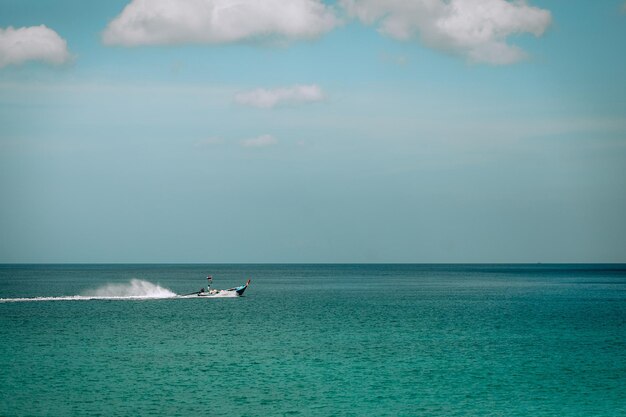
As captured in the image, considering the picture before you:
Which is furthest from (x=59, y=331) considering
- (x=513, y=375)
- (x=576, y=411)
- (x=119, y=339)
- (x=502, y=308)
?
(x=502, y=308)

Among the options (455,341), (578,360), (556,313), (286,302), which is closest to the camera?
(578,360)

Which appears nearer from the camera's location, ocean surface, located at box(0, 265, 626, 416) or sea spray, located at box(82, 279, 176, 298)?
ocean surface, located at box(0, 265, 626, 416)

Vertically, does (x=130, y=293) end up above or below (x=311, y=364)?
below

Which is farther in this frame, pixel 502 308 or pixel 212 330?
pixel 502 308

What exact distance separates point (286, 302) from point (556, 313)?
4076 cm

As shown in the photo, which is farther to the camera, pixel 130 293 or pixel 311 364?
pixel 130 293

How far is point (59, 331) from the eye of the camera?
68438mm

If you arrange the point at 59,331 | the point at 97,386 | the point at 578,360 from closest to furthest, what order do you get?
the point at 97,386
the point at 578,360
the point at 59,331

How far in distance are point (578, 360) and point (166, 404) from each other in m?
29.9

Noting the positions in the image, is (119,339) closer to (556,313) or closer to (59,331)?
(59,331)

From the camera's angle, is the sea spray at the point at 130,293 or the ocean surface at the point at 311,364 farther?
the sea spray at the point at 130,293

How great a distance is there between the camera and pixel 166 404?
1524 inches

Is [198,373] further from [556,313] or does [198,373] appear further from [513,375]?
[556,313]

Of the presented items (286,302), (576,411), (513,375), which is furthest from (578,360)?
(286,302)
